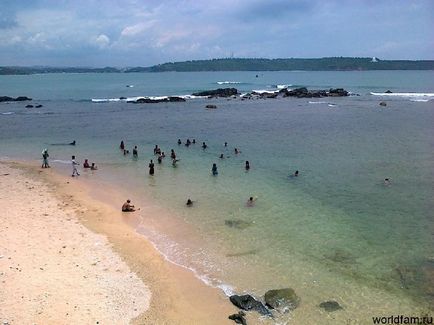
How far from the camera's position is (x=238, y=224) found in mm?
22672

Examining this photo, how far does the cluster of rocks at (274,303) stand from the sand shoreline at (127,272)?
439 millimetres

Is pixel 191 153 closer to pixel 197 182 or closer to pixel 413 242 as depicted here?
pixel 197 182

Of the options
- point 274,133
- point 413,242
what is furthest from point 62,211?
point 274,133

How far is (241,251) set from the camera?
63.9 ft

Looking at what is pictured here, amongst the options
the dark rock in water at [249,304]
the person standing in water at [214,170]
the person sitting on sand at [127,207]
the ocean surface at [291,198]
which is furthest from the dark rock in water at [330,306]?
the person standing in water at [214,170]

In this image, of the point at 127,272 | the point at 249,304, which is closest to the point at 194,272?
the point at 127,272

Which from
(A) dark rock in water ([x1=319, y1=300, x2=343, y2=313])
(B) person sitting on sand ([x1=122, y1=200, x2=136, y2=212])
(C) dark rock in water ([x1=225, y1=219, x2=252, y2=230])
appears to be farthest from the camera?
(B) person sitting on sand ([x1=122, y1=200, x2=136, y2=212])

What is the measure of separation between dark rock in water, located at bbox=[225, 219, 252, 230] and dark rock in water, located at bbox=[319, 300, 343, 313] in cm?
738

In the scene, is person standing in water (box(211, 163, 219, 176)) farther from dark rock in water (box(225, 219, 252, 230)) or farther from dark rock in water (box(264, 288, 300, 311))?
dark rock in water (box(264, 288, 300, 311))

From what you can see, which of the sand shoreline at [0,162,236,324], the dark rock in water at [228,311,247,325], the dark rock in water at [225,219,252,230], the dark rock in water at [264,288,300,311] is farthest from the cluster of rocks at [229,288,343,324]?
the dark rock in water at [225,219,252,230]

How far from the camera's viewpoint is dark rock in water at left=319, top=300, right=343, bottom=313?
14923 mm

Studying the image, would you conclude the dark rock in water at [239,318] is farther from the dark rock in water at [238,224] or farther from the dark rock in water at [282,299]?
the dark rock in water at [238,224]

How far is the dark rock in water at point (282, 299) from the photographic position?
1495 centimetres

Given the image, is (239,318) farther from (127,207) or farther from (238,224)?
(127,207)
